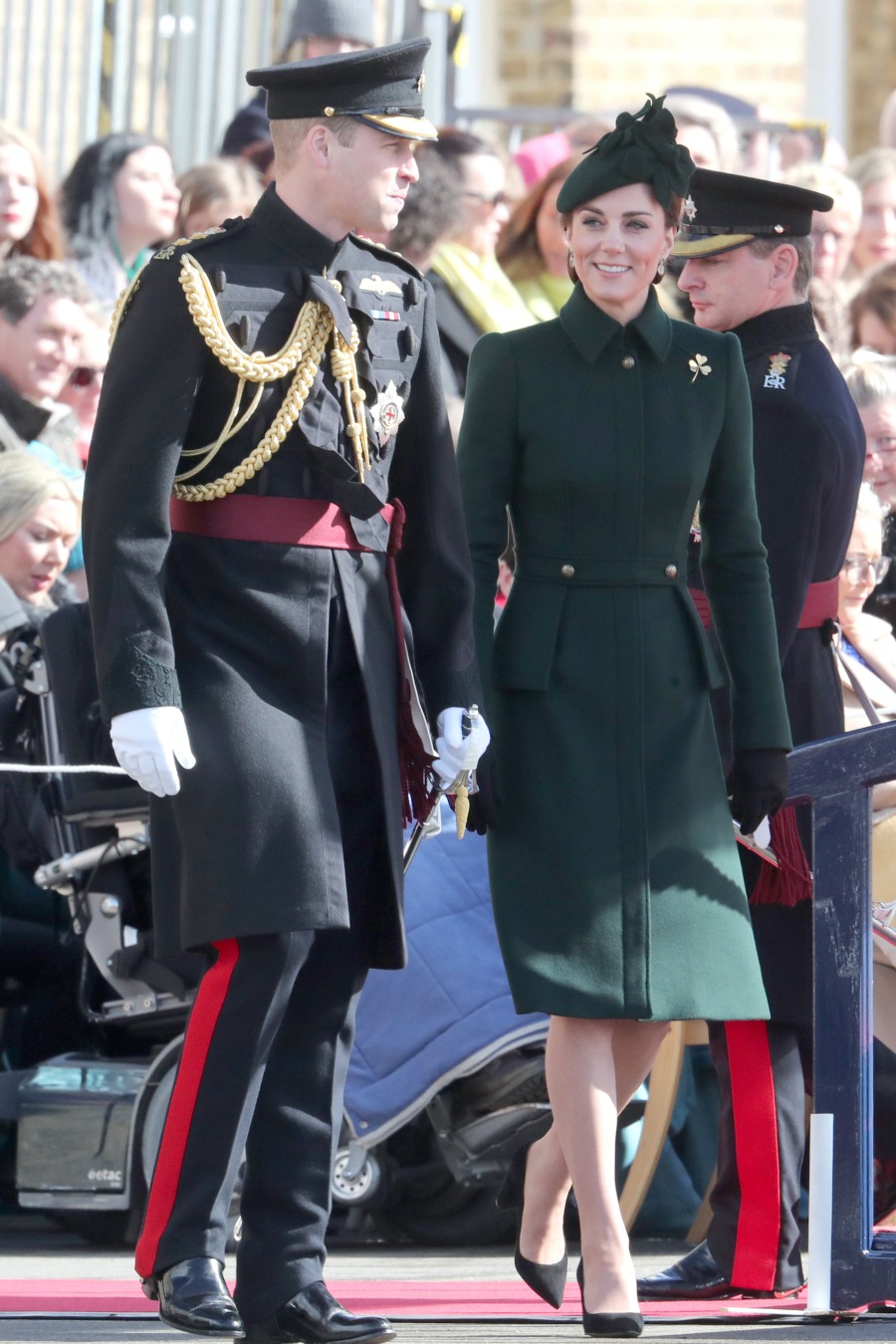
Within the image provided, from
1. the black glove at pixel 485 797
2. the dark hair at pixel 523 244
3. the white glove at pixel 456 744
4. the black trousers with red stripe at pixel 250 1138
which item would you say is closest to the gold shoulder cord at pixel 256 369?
the white glove at pixel 456 744

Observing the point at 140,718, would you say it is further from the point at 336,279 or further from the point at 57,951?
the point at 57,951

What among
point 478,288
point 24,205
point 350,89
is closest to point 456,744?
point 350,89

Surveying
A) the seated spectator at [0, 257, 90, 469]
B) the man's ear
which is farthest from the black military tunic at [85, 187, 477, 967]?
the seated spectator at [0, 257, 90, 469]

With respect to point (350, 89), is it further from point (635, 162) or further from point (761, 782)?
point (761, 782)

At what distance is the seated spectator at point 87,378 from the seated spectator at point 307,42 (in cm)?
69

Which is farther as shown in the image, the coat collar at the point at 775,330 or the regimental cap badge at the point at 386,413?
the coat collar at the point at 775,330

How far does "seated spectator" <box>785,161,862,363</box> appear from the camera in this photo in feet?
21.5

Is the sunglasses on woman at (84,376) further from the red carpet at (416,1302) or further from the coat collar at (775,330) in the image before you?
the red carpet at (416,1302)

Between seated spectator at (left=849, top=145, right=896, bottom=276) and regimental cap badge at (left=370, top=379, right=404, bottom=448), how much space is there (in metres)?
5.00

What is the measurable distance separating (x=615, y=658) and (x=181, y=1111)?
0.99m

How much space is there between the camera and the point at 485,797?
13.5 feet

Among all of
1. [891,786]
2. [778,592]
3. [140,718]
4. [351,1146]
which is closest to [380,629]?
[140,718]

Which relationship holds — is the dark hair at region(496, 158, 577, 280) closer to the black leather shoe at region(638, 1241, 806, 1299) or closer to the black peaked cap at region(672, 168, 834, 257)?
the black peaked cap at region(672, 168, 834, 257)

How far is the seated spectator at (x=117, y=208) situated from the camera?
311 inches
